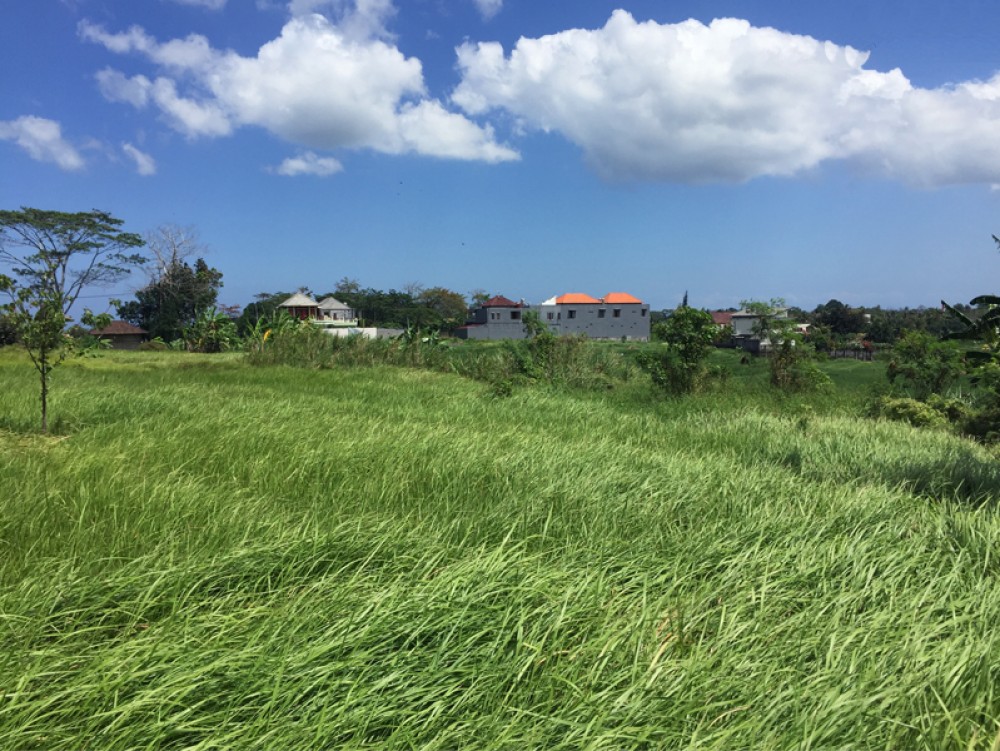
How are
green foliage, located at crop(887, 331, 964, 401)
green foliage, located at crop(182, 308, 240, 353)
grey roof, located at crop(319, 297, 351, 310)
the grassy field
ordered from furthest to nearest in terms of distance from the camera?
grey roof, located at crop(319, 297, 351, 310)
green foliage, located at crop(182, 308, 240, 353)
green foliage, located at crop(887, 331, 964, 401)
the grassy field

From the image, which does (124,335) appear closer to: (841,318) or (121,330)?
(121,330)

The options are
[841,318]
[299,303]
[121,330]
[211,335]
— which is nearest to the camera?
[211,335]

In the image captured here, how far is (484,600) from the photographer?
7.34ft

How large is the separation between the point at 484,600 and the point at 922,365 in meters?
10.4

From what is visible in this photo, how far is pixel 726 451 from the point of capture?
575cm

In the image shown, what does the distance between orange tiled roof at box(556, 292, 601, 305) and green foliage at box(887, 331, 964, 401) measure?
45228 millimetres

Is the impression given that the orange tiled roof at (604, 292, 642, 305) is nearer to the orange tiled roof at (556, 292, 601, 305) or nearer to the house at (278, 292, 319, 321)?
the orange tiled roof at (556, 292, 601, 305)

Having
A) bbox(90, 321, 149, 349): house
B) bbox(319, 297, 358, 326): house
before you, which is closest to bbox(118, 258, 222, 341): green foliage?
bbox(90, 321, 149, 349): house

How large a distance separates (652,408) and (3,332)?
2862cm

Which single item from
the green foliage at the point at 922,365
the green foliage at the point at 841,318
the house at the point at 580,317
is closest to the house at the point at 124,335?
the house at the point at 580,317

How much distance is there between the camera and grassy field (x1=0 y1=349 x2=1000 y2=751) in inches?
66.9

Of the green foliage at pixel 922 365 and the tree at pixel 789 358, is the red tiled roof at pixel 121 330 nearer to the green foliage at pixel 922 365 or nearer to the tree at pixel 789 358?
the tree at pixel 789 358

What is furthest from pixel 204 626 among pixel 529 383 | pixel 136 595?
pixel 529 383

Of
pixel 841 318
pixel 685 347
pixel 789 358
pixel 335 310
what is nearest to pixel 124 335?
pixel 335 310
